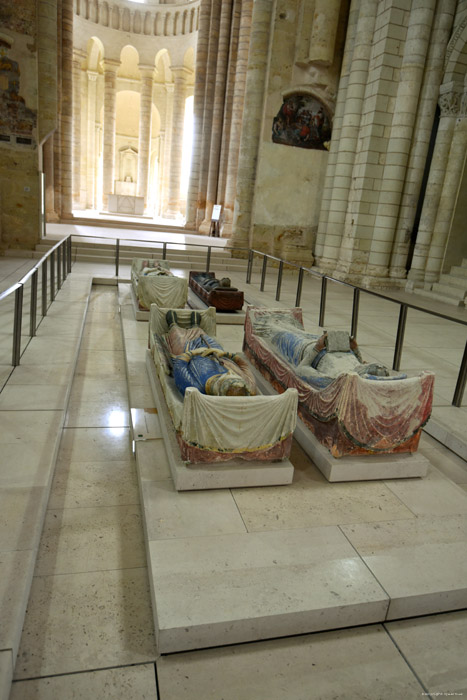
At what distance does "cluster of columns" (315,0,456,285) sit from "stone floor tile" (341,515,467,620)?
9.80 m

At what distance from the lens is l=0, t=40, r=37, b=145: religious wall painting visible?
11258mm

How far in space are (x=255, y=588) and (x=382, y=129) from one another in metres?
11.7

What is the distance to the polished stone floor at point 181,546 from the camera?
84.4 inches

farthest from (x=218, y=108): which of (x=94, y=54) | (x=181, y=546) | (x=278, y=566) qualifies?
(x=278, y=566)

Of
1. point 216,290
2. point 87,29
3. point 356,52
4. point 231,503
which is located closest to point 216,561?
point 231,503

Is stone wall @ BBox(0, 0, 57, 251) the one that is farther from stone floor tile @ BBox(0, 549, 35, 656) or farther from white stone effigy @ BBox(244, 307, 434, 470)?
stone floor tile @ BBox(0, 549, 35, 656)

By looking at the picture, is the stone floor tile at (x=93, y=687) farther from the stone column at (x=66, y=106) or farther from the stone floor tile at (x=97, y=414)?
the stone column at (x=66, y=106)

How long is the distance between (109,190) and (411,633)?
1051 inches

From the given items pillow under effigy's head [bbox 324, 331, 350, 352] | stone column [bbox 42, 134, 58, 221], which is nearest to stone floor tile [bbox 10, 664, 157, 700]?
pillow under effigy's head [bbox 324, 331, 350, 352]

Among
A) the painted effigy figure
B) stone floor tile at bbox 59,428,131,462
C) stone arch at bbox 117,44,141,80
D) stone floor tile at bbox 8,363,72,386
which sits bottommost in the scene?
stone floor tile at bbox 59,428,131,462

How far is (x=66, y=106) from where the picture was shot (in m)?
17.2

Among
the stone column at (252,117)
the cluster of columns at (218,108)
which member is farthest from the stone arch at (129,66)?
the stone column at (252,117)

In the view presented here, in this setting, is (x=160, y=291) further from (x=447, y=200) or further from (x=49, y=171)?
(x=49, y=171)

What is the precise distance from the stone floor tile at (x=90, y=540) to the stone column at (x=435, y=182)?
1063 centimetres
